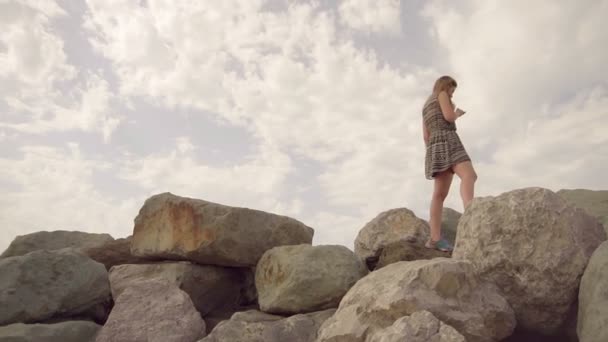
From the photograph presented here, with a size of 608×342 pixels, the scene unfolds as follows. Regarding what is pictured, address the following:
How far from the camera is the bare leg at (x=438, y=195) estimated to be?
230 inches

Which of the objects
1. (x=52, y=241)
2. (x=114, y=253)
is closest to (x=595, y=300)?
(x=114, y=253)

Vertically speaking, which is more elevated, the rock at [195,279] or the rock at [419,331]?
the rock at [195,279]

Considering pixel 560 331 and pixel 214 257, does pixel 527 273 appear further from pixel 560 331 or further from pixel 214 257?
pixel 214 257

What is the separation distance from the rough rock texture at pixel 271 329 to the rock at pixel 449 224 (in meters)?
3.22

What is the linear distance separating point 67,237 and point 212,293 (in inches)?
101

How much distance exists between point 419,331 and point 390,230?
434 cm

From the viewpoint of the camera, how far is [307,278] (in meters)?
4.74

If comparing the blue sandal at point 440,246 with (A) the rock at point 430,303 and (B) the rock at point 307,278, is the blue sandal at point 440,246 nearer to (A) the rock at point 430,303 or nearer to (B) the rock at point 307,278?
(B) the rock at point 307,278

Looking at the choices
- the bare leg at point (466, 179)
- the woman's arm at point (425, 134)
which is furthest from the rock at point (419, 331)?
the woman's arm at point (425, 134)

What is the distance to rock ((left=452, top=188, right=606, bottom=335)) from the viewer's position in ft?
12.8

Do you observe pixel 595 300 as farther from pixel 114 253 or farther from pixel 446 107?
pixel 114 253

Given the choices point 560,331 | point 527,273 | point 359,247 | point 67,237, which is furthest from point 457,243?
point 67,237

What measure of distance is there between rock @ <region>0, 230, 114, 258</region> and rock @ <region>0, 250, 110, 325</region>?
150 cm

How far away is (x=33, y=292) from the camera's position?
4.66m
